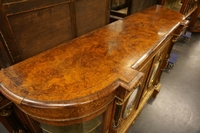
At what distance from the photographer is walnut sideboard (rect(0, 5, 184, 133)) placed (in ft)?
1.90

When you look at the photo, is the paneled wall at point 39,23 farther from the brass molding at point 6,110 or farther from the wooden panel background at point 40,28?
the brass molding at point 6,110

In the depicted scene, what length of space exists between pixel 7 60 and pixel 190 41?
387cm

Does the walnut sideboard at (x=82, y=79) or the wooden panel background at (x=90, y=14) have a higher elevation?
the wooden panel background at (x=90, y=14)

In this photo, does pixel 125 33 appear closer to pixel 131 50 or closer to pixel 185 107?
pixel 131 50

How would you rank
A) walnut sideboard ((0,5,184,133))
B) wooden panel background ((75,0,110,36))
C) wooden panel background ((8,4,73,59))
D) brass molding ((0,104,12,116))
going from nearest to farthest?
walnut sideboard ((0,5,184,133))
wooden panel background ((8,4,73,59))
brass molding ((0,104,12,116))
wooden panel background ((75,0,110,36))

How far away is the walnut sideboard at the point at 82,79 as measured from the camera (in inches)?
22.8

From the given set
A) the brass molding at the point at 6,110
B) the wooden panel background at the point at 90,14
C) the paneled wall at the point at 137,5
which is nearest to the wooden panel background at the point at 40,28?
the wooden panel background at the point at 90,14

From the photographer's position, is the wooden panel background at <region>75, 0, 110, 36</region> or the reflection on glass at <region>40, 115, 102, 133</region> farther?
the wooden panel background at <region>75, 0, 110, 36</region>

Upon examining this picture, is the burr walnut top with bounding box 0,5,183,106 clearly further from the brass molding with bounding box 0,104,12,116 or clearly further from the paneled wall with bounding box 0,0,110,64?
the brass molding with bounding box 0,104,12,116

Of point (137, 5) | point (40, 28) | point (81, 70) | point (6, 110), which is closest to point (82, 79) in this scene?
point (81, 70)

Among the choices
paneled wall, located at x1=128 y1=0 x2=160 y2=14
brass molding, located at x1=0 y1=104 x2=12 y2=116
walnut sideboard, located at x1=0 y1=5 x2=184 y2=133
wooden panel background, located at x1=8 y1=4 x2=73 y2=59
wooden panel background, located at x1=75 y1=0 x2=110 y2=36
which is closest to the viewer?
walnut sideboard, located at x1=0 y1=5 x2=184 y2=133

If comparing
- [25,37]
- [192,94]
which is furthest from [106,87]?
[192,94]

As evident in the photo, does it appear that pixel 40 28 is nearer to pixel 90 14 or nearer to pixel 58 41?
pixel 58 41

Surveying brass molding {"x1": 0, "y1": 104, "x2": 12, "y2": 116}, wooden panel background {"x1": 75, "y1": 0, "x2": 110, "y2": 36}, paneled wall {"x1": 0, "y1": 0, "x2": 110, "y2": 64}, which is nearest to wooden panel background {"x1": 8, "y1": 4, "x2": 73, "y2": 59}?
paneled wall {"x1": 0, "y1": 0, "x2": 110, "y2": 64}
